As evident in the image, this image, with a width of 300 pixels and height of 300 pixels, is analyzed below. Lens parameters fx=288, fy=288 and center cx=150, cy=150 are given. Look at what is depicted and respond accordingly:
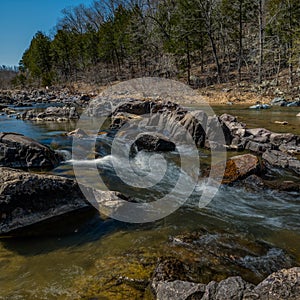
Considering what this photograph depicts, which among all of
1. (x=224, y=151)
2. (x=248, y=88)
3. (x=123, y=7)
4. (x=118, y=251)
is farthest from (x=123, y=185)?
(x=123, y=7)

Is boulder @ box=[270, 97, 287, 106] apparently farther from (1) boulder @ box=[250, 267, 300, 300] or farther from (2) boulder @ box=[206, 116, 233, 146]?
(1) boulder @ box=[250, 267, 300, 300]

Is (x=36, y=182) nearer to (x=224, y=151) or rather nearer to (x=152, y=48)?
(x=224, y=151)

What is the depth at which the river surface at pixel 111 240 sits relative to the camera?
3.76 meters

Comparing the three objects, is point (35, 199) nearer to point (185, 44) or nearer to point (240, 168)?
point (240, 168)

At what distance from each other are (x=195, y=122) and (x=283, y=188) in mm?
5861

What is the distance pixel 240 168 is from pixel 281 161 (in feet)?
6.79

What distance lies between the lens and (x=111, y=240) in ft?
15.8

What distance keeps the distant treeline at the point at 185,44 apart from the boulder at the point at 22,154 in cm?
2678

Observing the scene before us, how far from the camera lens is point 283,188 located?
276 inches

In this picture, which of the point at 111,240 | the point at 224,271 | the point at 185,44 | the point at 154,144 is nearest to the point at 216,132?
the point at 154,144

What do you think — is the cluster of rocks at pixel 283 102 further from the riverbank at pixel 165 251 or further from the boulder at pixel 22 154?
the boulder at pixel 22 154

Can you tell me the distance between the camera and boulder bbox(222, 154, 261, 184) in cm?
766

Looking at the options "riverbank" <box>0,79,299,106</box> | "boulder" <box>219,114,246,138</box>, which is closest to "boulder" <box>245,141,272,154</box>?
"boulder" <box>219,114,246,138</box>

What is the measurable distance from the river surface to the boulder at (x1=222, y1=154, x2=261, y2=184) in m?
0.60
